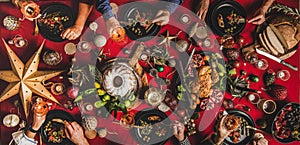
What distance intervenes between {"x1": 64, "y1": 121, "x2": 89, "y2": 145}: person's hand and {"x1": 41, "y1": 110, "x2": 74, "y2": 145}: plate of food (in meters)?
0.03

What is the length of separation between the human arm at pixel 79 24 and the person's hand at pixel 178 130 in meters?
0.83

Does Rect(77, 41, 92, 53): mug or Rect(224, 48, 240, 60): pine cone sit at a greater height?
Rect(77, 41, 92, 53): mug

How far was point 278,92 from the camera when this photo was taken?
8.57 feet

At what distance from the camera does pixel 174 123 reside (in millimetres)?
2518

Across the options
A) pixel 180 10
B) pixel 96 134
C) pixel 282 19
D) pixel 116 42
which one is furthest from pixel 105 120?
pixel 282 19

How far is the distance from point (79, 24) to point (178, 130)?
905mm

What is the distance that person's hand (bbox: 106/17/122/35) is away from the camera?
2420mm

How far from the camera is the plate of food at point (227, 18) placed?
8.43ft

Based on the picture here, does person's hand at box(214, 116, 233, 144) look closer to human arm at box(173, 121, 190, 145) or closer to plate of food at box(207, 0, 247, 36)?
human arm at box(173, 121, 190, 145)

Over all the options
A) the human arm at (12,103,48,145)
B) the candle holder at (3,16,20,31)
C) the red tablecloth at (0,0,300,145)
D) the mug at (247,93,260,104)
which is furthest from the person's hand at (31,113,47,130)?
the mug at (247,93,260,104)

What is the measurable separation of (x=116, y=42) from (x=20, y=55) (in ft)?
1.91

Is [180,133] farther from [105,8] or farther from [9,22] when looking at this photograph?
[9,22]

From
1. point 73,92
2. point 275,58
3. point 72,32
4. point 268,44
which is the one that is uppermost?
point 72,32

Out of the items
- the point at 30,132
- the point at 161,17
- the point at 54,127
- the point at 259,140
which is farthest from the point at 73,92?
the point at 259,140
